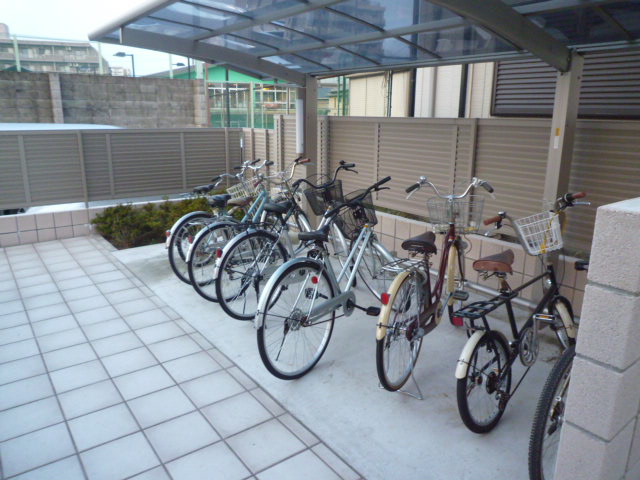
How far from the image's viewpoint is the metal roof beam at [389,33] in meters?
3.28

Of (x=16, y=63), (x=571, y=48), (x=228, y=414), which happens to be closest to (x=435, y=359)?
(x=228, y=414)

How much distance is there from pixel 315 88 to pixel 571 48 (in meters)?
2.95

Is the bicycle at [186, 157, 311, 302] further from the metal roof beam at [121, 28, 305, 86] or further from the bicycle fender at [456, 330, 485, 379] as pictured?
the bicycle fender at [456, 330, 485, 379]

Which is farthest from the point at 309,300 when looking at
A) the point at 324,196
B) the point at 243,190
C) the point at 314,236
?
the point at 243,190

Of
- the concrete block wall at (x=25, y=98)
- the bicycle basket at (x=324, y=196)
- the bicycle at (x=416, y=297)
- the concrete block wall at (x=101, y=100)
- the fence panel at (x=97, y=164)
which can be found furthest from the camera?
the concrete block wall at (x=101, y=100)

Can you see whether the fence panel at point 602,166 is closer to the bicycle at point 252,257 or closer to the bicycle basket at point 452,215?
the bicycle basket at point 452,215

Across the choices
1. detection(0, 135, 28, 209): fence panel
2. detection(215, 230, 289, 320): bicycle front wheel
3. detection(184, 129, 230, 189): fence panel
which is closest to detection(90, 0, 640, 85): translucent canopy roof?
detection(215, 230, 289, 320): bicycle front wheel

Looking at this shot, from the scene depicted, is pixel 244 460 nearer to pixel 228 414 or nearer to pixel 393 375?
pixel 228 414

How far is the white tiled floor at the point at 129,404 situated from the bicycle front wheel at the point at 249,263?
16.1 inches

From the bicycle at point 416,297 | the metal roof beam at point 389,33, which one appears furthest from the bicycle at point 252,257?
the metal roof beam at point 389,33

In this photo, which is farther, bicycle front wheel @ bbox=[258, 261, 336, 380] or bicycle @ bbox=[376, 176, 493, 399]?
bicycle front wheel @ bbox=[258, 261, 336, 380]

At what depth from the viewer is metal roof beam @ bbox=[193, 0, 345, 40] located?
3.20 metres

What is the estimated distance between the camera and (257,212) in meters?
4.36

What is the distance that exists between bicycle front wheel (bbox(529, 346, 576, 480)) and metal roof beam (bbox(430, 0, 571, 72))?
1.86 m
